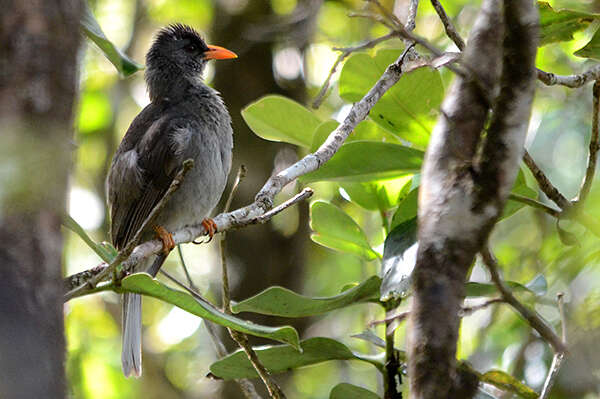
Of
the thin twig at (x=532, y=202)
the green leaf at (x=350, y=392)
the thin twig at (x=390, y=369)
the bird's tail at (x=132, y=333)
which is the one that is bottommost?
the thin twig at (x=390, y=369)

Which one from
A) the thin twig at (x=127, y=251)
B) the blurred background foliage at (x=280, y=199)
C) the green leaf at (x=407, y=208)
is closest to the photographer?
the thin twig at (x=127, y=251)

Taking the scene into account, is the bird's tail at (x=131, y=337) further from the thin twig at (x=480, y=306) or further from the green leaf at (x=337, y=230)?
the thin twig at (x=480, y=306)

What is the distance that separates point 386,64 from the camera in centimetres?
286

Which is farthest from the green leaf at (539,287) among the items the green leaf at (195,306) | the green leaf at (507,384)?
the green leaf at (195,306)

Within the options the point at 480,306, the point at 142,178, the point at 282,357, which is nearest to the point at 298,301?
the point at 282,357

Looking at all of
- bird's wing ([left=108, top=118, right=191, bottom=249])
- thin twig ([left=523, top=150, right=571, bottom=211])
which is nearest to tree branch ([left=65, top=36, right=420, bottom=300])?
thin twig ([left=523, top=150, right=571, bottom=211])

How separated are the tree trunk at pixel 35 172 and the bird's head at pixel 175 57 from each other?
13.1 feet

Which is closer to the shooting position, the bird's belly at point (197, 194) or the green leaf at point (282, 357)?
the green leaf at point (282, 357)

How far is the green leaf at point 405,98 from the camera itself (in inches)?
107

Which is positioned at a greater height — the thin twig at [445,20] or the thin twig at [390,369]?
the thin twig at [445,20]

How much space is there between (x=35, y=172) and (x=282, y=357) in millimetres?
1475

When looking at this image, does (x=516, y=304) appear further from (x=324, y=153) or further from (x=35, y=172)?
(x=324, y=153)

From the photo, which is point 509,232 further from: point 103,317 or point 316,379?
point 103,317

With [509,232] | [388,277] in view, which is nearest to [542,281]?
[388,277]
